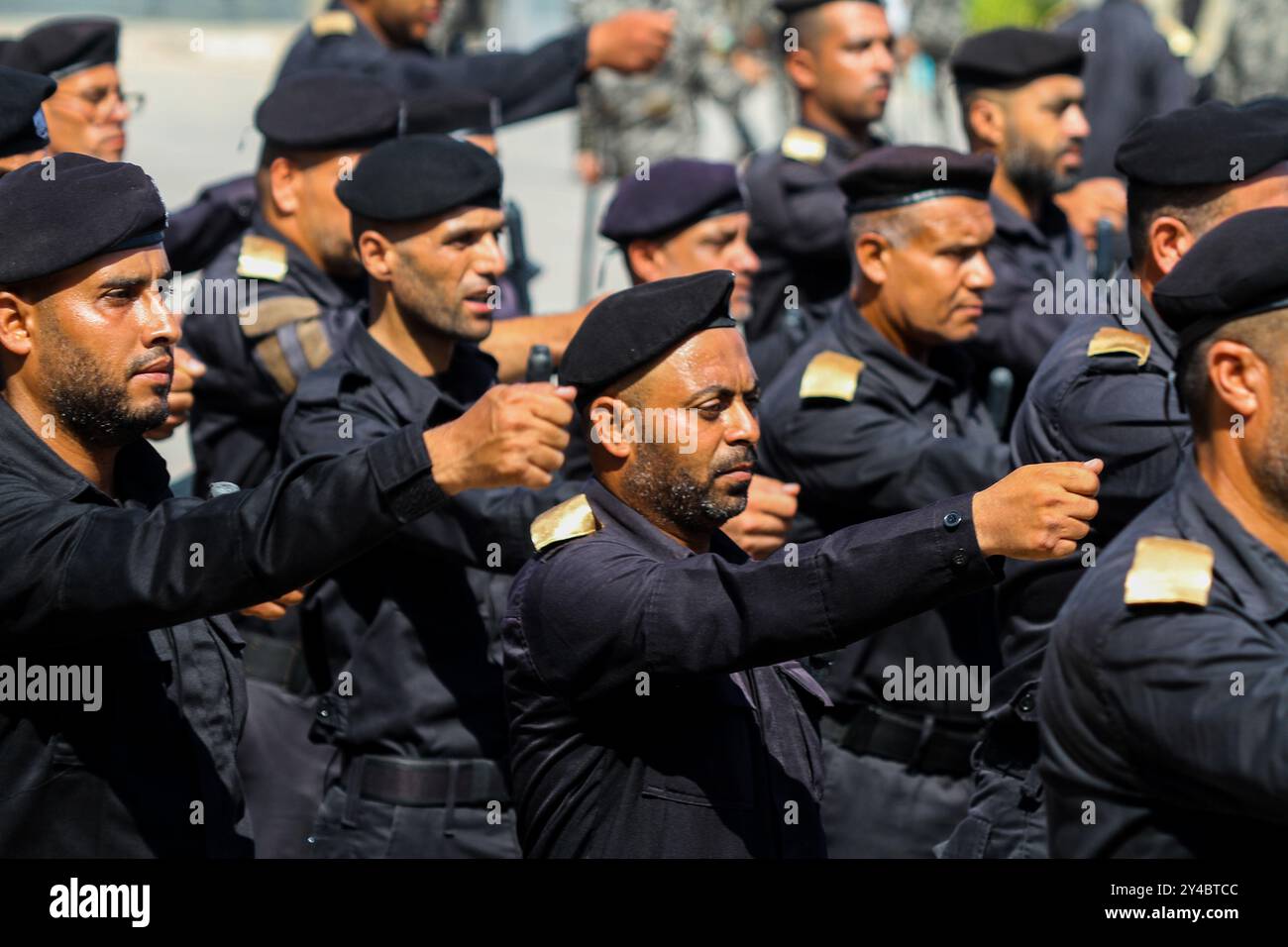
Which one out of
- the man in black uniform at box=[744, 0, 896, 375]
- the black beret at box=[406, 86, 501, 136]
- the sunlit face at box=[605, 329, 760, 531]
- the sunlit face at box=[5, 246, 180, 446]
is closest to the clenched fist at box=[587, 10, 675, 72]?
the man in black uniform at box=[744, 0, 896, 375]

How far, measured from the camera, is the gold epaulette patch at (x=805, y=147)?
718 centimetres

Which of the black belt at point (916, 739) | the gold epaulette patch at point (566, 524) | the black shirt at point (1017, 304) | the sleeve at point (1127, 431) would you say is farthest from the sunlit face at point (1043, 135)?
the gold epaulette patch at point (566, 524)

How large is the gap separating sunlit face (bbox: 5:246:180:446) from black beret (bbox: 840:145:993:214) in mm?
2488

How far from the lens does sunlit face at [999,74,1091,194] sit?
7.02 metres

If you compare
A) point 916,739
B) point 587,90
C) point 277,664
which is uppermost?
point 587,90

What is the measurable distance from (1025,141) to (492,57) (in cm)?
189

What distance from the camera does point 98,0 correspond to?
23.6m

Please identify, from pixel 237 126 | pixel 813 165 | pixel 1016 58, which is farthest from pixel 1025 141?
pixel 237 126

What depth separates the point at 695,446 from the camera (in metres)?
3.91

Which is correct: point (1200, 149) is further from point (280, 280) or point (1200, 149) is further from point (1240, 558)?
point (280, 280)

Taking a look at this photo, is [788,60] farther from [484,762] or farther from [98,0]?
[98,0]

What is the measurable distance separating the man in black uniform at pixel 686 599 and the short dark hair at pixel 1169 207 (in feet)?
4.01

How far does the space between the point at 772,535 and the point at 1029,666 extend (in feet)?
2.08

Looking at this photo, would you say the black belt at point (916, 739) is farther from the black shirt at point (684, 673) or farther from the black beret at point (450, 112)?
the black beret at point (450, 112)
